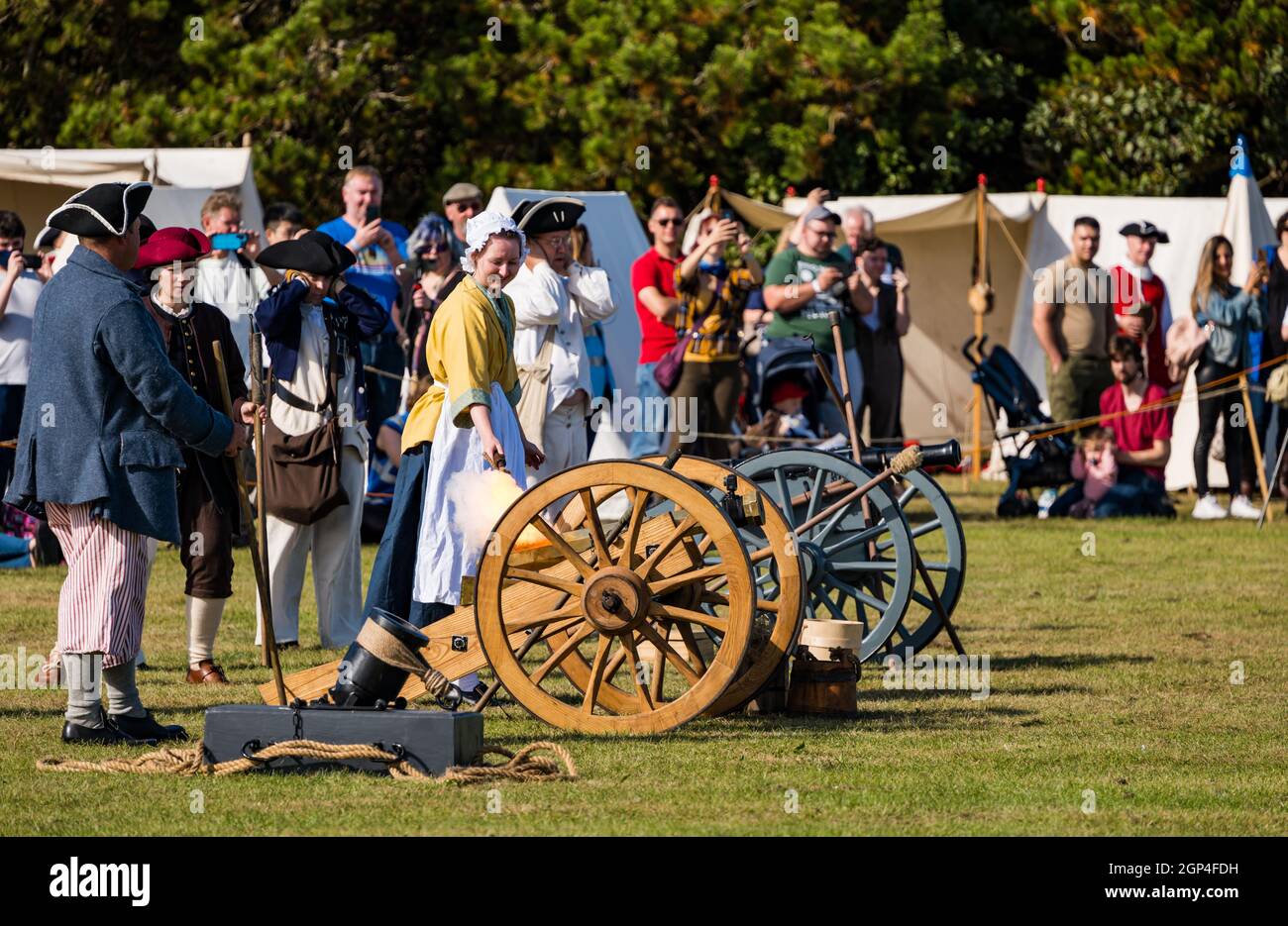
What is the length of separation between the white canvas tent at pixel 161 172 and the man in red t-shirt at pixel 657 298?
3.38 metres

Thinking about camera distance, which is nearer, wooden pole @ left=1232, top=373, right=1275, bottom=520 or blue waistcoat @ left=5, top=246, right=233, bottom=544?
blue waistcoat @ left=5, top=246, right=233, bottom=544

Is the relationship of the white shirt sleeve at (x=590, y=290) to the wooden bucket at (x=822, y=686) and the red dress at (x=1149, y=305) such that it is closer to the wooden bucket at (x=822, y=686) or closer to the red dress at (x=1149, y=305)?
the wooden bucket at (x=822, y=686)

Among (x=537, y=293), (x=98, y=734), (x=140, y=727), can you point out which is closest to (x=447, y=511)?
(x=140, y=727)

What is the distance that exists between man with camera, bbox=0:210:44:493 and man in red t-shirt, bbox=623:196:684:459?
11.8 feet

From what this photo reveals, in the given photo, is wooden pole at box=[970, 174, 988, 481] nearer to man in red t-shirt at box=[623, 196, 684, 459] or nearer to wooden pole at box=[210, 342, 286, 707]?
man in red t-shirt at box=[623, 196, 684, 459]

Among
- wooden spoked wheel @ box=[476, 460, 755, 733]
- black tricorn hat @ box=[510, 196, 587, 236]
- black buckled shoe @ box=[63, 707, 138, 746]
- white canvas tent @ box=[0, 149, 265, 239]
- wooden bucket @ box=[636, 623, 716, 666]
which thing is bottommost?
black buckled shoe @ box=[63, 707, 138, 746]

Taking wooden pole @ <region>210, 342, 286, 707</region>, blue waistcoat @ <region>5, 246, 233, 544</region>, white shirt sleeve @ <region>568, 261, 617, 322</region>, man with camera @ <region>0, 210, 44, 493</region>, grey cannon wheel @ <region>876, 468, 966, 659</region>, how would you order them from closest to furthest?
blue waistcoat @ <region>5, 246, 233, 544</region>, wooden pole @ <region>210, 342, 286, 707</region>, grey cannon wheel @ <region>876, 468, 966, 659</region>, white shirt sleeve @ <region>568, 261, 617, 322</region>, man with camera @ <region>0, 210, 44, 493</region>

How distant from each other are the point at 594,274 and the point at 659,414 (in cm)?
323

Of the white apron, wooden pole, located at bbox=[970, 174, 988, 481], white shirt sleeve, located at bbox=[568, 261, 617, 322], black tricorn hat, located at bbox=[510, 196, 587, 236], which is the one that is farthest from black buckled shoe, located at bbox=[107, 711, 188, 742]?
wooden pole, located at bbox=[970, 174, 988, 481]

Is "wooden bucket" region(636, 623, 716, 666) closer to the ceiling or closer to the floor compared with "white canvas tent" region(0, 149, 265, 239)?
closer to the floor

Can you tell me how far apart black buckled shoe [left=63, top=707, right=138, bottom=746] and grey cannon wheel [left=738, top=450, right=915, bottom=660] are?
267 cm

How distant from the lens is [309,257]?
28.6 feet

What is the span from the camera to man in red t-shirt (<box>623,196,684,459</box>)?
41.5 ft

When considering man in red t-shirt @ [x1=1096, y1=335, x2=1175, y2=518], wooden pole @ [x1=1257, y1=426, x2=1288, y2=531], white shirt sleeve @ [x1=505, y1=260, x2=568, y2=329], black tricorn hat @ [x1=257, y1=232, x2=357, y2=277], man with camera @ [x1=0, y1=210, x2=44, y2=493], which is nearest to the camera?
black tricorn hat @ [x1=257, y1=232, x2=357, y2=277]
